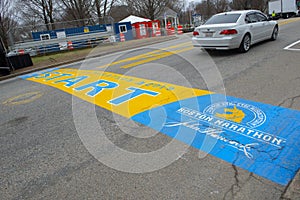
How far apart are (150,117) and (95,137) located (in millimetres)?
1052

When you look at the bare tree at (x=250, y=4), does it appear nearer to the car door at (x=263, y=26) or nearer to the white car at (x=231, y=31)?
the car door at (x=263, y=26)

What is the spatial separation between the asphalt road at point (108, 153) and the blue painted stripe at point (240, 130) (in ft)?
0.55

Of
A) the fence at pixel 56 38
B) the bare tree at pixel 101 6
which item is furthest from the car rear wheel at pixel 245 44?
the bare tree at pixel 101 6

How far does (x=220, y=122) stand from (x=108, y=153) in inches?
72.7

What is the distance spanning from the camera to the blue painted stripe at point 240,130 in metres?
2.65

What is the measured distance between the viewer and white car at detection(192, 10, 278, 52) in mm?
8273

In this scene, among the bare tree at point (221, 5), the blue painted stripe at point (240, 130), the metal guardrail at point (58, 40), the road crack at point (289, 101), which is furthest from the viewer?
the bare tree at point (221, 5)

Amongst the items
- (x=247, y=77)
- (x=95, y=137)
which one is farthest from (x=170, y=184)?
(x=247, y=77)

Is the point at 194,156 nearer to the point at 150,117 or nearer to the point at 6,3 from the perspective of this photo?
the point at 150,117

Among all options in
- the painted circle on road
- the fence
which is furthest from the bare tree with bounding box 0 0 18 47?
the painted circle on road

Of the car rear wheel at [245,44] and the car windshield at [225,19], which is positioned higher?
the car windshield at [225,19]

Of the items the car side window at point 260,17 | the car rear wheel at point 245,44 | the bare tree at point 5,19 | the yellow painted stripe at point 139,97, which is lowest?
the yellow painted stripe at point 139,97

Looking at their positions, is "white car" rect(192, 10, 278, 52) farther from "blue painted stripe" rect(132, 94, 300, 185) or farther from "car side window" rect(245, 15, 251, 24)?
"blue painted stripe" rect(132, 94, 300, 185)

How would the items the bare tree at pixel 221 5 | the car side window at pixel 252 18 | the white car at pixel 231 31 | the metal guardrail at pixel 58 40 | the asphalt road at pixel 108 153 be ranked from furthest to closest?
1. the bare tree at pixel 221 5
2. the metal guardrail at pixel 58 40
3. the car side window at pixel 252 18
4. the white car at pixel 231 31
5. the asphalt road at pixel 108 153
